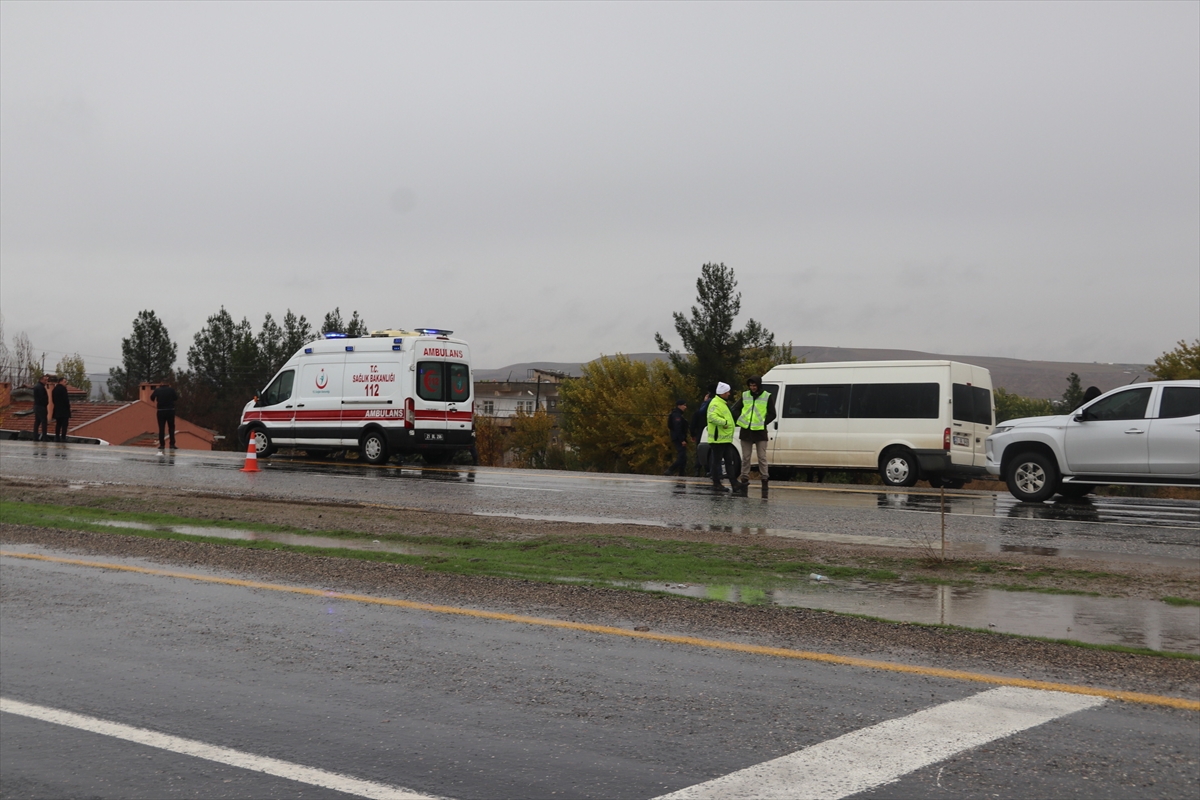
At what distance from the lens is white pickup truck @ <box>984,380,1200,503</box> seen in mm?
14578

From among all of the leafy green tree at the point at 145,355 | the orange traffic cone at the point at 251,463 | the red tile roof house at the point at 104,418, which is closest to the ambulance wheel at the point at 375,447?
the orange traffic cone at the point at 251,463

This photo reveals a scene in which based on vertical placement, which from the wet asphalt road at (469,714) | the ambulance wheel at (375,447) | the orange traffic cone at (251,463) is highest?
the ambulance wheel at (375,447)

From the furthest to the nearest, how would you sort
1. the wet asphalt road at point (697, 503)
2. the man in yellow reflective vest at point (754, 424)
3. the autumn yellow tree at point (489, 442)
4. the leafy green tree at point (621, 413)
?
1. the autumn yellow tree at point (489, 442)
2. the leafy green tree at point (621, 413)
3. the man in yellow reflective vest at point (754, 424)
4. the wet asphalt road at point (697, 503)

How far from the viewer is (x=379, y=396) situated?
22.3 meters

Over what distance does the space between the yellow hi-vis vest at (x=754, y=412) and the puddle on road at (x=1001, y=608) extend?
808 centimetres

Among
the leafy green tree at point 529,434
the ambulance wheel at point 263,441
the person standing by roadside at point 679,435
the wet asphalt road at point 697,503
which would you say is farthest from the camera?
the leafy green tree at point 529,434

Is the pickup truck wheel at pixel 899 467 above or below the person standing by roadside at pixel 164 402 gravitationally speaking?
below

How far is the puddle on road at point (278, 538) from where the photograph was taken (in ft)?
34.3

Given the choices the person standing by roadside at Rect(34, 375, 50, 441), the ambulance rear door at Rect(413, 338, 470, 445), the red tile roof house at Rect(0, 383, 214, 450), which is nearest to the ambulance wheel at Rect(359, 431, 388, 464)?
the ambulance rear door at Rect(413, 338, 470, 445)

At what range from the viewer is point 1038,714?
16.3ft

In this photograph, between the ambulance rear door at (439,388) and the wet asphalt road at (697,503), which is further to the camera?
the ambulance rear door at (439,388)

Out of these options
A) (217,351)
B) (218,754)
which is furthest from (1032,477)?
(217,351)

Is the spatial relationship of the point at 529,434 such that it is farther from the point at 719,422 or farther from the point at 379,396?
the point at 719,422

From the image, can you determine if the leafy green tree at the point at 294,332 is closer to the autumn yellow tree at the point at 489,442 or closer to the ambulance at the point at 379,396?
the autumn yellow tree at the point at 489,442
